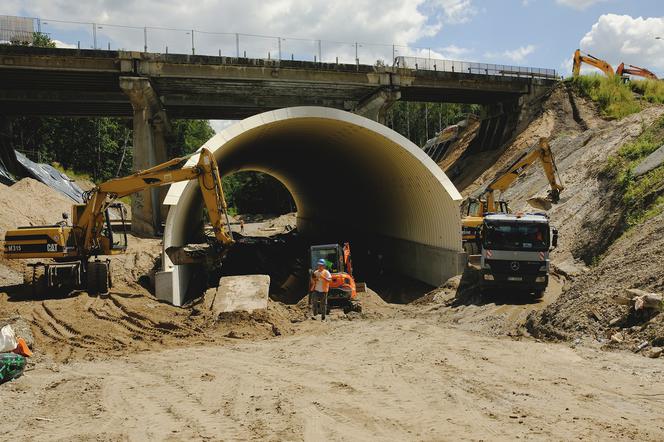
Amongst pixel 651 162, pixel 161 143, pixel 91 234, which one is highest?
pixel 161 143

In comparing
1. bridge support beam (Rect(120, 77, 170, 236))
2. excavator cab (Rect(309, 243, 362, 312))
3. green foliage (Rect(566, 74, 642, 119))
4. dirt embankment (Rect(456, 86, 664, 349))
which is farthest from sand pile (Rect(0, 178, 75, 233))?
green foliage (Rect(566, 74, 642, 119))

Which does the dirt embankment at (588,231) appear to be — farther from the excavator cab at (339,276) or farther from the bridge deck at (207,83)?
the excavator cab at (339,276)

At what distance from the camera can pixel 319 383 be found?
29.3 ft

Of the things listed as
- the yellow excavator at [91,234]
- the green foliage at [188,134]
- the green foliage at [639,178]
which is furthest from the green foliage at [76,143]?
the green foliage at [639,178]

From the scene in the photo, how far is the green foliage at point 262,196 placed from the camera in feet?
236

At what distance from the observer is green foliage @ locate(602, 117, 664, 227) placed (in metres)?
17.8

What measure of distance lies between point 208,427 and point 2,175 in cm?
2826

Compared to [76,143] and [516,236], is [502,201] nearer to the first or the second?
[516,236]

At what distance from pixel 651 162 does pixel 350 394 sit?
56.1 feet

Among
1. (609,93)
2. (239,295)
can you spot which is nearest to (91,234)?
(239,295)

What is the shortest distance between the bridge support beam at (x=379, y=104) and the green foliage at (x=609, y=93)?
12.7 metres

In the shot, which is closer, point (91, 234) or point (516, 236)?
point (516, 236)

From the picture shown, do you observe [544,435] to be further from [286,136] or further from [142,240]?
[142,240]

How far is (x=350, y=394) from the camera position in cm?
831
